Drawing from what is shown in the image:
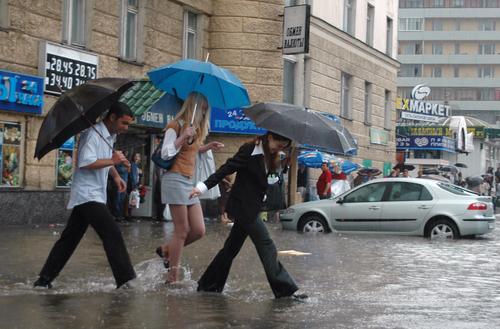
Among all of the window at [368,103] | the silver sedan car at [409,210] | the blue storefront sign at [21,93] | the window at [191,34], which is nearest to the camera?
the blue storefront sign at [21,93]

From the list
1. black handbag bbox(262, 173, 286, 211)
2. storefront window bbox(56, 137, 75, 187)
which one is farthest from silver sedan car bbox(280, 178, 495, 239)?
black handbag bbox(262, 173, 286, 211)

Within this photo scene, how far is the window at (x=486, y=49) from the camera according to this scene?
98875 millimetres

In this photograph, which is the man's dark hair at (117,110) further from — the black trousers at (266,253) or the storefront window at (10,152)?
the storefront window at (10,152)

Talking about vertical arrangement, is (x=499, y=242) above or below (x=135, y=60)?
below

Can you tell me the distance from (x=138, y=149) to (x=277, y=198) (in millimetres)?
13362

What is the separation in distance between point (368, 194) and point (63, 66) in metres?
6.84

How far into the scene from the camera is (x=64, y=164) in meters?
18.1

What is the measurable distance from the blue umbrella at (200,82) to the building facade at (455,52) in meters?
91.3

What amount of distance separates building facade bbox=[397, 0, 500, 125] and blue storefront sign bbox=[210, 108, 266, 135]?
77.2 meters

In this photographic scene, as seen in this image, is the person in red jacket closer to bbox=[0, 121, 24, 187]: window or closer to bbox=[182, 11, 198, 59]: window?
bbox=[182, 11, 198, 59]: window

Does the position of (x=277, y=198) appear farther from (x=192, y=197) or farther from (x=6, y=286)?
(x=6, y=286)

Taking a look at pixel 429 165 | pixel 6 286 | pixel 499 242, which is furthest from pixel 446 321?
pixel 429 165

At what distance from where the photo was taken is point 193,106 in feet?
27.0

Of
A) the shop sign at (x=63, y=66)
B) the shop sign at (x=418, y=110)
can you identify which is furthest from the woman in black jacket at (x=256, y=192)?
the shop sign at (x=418, y=110)
